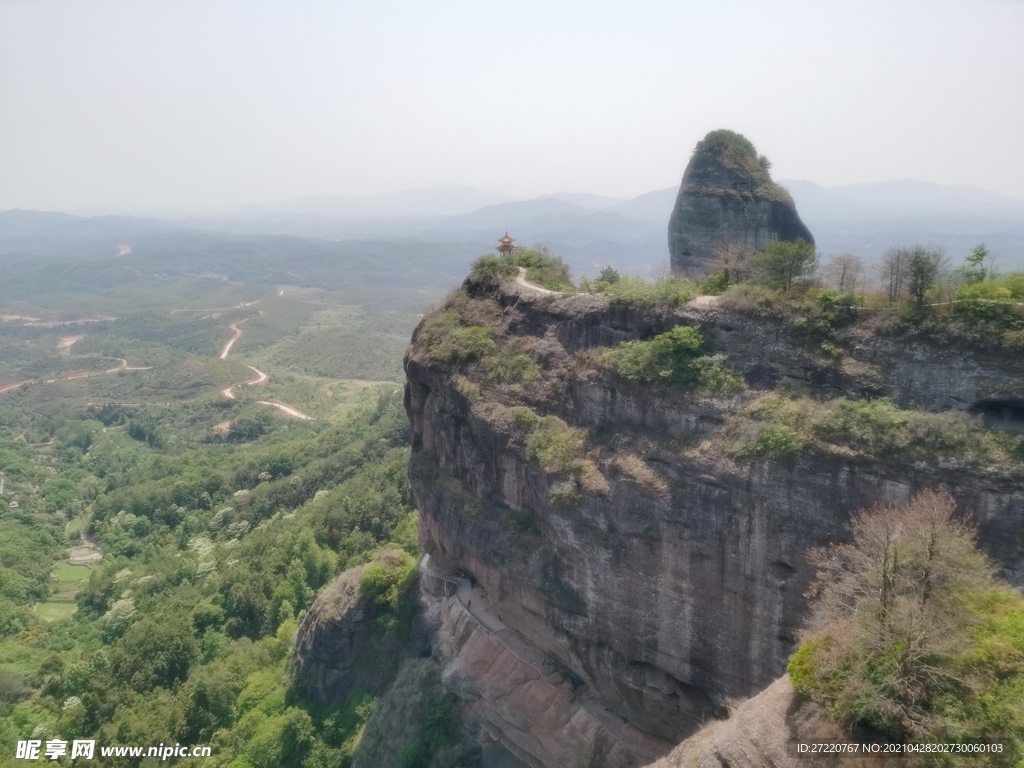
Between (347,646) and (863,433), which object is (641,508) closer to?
(863,433)

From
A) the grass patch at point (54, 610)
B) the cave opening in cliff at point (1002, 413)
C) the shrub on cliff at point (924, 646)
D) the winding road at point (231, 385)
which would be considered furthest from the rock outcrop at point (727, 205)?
the winding road at point (231, 385)

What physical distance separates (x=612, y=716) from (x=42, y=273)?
238443 millimetres

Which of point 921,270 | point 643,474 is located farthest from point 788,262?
point 643,474

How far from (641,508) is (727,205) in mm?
20546

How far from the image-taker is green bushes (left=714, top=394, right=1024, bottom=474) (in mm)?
12039

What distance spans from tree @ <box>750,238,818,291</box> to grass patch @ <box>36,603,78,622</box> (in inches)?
1858

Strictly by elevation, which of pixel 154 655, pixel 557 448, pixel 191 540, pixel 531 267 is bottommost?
pixel 191 540

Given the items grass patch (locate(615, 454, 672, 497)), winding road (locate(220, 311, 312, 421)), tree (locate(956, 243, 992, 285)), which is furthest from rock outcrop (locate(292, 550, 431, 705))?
winding road (locate(220, 311, 312, 421))

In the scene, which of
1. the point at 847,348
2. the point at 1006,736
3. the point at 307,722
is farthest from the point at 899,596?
the point at 307,722

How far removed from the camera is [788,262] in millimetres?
16219

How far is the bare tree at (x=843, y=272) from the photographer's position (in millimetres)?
16156

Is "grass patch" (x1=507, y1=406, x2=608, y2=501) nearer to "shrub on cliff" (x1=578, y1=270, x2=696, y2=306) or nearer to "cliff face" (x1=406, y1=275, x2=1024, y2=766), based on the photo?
"cliff face" (x1=406, y1=275, x2=1024, y2=766)

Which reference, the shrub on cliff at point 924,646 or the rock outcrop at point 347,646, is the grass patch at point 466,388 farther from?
the shrub on cliff at point 924,646

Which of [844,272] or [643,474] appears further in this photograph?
[844,272]
